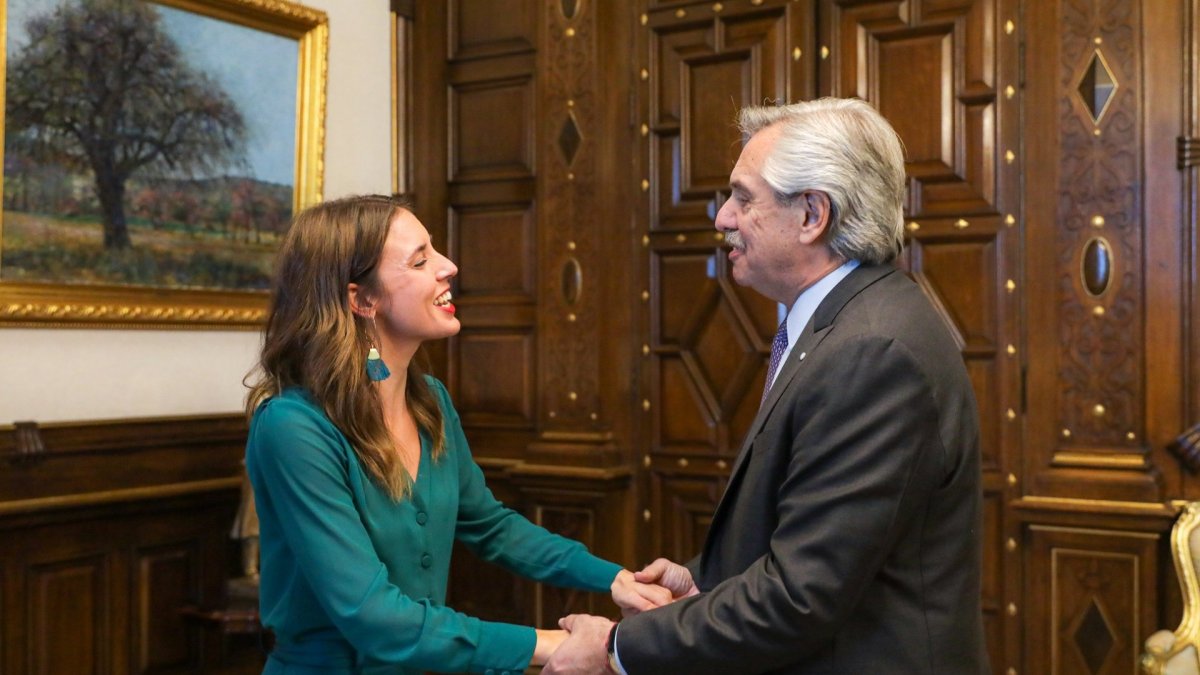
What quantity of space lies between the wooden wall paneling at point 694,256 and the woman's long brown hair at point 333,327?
2.51m

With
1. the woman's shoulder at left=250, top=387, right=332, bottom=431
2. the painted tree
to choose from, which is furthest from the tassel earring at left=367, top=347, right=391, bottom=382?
the painted tree

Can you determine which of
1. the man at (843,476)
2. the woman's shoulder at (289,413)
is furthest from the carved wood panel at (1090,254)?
the woman's shoulder at (289,413)

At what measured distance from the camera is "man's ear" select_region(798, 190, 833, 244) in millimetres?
2182

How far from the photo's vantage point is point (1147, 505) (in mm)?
3959

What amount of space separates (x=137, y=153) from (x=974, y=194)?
314 centimetres

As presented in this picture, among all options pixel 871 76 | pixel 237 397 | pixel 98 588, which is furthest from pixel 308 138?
pixel 871 76

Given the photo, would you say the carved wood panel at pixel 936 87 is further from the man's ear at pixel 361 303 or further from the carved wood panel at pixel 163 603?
the carved wood panel at pixel 163 603

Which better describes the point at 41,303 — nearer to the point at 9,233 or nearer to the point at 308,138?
the point at 9,233

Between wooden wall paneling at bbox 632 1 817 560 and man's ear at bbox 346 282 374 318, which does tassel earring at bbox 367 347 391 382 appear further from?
wooden wall paneling at bbox 632 1 817 560

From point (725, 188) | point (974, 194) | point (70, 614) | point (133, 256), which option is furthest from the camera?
point (725, 188)

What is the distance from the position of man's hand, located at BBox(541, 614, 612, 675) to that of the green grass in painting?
107 inches

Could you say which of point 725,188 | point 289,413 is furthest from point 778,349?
point 725,188

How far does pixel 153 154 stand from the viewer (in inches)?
178

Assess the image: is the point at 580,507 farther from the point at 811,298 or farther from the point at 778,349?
the point at 811,298
